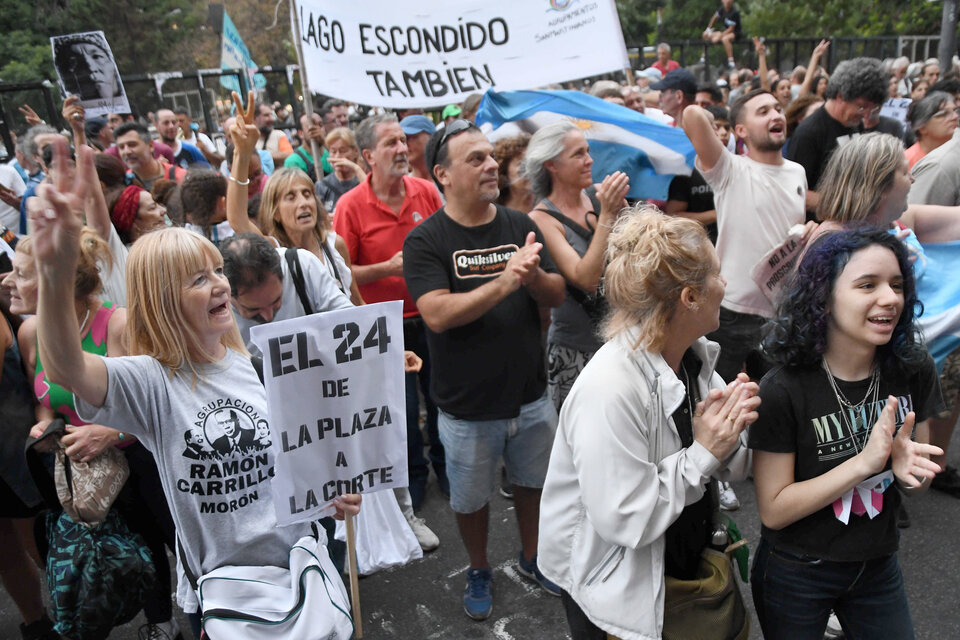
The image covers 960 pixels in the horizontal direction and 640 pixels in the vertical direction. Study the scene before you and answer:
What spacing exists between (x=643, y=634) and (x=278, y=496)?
43.9 inches

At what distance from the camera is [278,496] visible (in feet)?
7.53

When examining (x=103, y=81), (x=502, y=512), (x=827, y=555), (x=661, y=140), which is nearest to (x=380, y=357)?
(x=827, y=555)

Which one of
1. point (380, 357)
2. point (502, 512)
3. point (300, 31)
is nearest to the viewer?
point (380, 357)

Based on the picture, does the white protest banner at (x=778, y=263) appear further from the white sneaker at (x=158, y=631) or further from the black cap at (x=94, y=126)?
the black cap at (x=94, y=126)

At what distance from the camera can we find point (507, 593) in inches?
138

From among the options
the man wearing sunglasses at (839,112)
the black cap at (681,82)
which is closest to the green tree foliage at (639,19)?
the black cap at (681,82)

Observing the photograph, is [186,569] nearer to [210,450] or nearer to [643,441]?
[210,450]

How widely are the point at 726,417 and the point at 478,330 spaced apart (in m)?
1.42

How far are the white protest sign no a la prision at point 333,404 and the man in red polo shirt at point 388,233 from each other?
1604mm

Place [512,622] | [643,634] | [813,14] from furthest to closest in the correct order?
[813,14] < [512,622] < [643,634]

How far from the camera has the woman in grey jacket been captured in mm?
1906

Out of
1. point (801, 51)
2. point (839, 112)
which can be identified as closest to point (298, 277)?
point (839, 112)

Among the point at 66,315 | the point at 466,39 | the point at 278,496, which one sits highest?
the point at 466,39

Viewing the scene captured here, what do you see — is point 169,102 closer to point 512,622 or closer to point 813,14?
point 813,14
